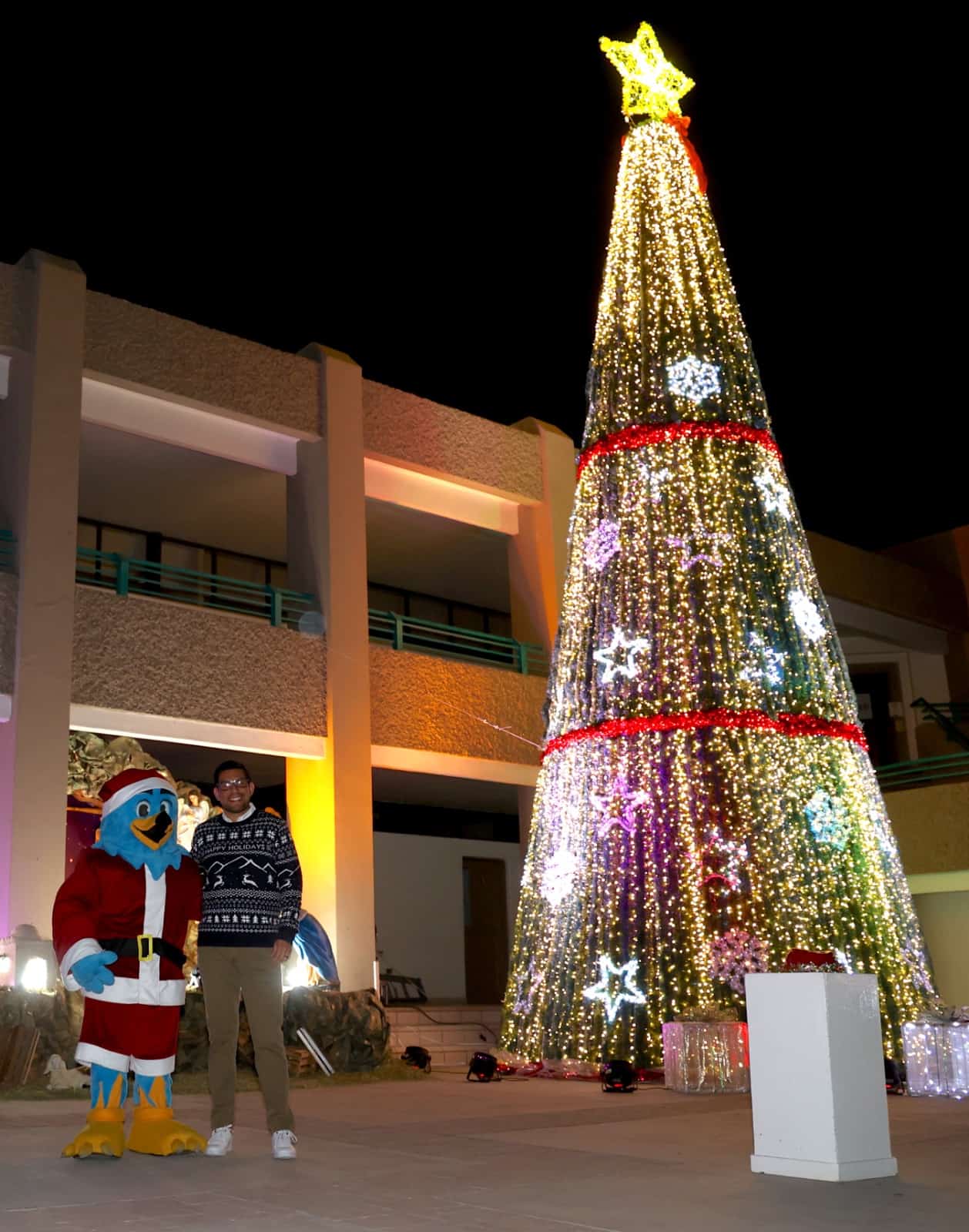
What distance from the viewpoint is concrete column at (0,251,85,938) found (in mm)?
10789

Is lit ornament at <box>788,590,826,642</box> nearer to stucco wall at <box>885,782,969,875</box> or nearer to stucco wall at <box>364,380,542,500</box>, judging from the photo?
stucco wall at <box>885,782,969,875</box>

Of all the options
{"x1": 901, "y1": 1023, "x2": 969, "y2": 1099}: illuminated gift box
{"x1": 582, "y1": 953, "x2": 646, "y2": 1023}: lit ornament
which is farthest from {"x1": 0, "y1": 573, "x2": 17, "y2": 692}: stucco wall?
{"x1": 901, "y1": 1023, "x2": 969, "y2": 1099}: illuminated gift box

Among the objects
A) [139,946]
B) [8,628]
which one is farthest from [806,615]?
[8,628]

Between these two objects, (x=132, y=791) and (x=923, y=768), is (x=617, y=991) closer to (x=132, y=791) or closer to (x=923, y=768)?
(x=132, y=791)

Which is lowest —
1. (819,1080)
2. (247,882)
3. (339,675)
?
(819,1080)

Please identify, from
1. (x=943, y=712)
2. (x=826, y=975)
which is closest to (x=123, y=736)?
(x=826, y=975)

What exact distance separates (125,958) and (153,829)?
1.81 ft

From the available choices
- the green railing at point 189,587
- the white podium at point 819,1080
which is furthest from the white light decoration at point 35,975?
the white podium at point 819,1080

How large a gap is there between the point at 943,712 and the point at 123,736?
43.7 feet

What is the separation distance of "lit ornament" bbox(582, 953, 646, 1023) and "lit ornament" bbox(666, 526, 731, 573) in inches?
111

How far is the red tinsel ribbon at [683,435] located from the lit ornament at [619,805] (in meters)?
2.55

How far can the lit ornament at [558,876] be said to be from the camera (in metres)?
9.57

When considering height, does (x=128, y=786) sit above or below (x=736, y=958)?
above

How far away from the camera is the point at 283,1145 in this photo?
5.31 m
